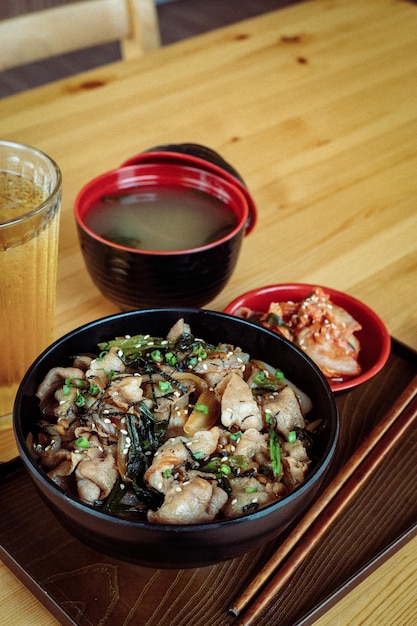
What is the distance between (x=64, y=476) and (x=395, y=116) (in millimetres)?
1771

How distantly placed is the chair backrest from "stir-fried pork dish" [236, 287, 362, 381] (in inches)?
59.9

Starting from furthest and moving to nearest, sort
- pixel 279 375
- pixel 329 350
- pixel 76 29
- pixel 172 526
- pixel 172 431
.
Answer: pixel 76 29 < pixel 329 350 < pixel 279 375 < pixel 172 431 < pixel 172 526

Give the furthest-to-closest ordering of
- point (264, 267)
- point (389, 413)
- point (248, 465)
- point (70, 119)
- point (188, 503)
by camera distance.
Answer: point (70, 119)
point (264, 267)
point (389, 413)
point (248, 465)
point (188, 503)

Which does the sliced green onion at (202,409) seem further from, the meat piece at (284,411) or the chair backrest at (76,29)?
the chair backrest at (76,29)

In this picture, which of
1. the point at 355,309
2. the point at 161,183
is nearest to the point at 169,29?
the point at 161,183

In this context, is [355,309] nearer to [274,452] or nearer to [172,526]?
[274,452]

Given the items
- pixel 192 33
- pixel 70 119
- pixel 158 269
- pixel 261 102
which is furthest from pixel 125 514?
pixel 192 33

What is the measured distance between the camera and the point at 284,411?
1.22m

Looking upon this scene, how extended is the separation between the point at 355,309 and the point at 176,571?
710 millimetres

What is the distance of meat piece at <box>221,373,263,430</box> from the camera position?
1.18m

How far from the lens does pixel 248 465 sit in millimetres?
1160

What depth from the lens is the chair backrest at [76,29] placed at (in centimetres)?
257

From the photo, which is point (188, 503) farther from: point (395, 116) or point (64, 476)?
point (395, 116)

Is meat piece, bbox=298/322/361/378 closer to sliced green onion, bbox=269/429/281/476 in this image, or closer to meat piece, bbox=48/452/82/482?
sliced green onion, bbox=269/429/281/476
